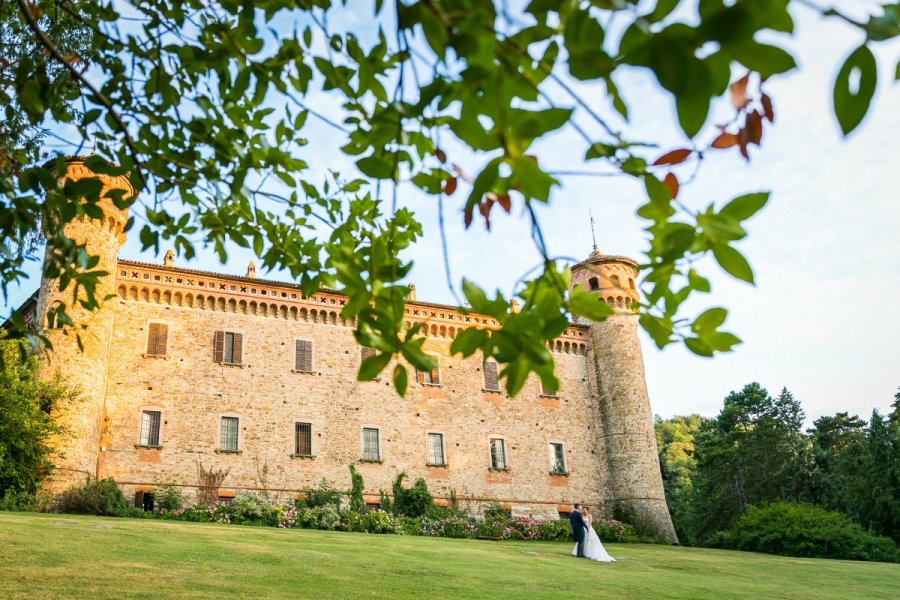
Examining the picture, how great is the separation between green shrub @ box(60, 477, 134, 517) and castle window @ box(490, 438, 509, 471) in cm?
1252

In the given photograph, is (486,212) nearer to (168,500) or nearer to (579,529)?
(579,529)

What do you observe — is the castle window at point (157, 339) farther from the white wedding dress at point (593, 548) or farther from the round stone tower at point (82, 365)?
the white wedding dress at point (593, 548)

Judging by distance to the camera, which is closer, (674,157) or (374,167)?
(674,157)

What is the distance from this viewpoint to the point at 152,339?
73.6 feet

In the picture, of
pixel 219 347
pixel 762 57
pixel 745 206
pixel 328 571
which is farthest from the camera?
pixel 219 347

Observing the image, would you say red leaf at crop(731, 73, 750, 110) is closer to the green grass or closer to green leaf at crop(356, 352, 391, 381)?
green leaf at crop(356, 352, 391, 381)

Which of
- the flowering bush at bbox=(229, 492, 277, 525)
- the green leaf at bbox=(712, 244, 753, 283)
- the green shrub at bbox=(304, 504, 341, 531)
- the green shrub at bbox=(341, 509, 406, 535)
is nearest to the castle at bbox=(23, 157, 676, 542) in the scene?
the flowering bush at bbox=(229, 492, 277, 525)

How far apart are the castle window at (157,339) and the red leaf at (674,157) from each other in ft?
75.4

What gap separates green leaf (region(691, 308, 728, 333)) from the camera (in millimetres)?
2008

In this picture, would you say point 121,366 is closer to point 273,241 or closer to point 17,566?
point 17,566

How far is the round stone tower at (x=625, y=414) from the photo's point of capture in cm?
2677

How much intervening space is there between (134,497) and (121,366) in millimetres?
4077

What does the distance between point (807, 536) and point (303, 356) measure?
1849 cm

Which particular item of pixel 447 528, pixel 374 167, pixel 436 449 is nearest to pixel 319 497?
pixel 447 528
